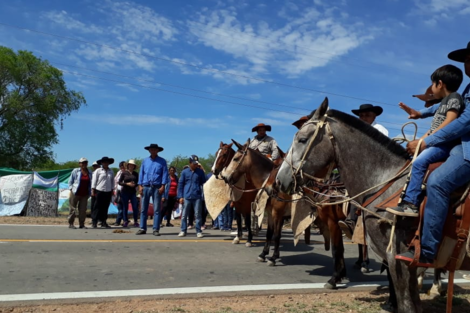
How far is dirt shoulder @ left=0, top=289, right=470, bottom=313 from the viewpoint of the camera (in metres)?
4.96

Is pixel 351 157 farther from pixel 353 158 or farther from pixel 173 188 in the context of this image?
pixel 173 188

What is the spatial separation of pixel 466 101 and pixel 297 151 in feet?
5.84

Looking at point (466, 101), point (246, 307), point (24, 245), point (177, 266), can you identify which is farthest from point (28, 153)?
point (466, 101)

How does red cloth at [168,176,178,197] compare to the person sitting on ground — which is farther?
red cloth at [168,176,178,197]

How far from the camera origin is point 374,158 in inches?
171

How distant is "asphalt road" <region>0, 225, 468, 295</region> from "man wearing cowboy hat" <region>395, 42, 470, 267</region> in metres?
3.50

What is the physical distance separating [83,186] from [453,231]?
1234 cm

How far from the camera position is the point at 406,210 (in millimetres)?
3646

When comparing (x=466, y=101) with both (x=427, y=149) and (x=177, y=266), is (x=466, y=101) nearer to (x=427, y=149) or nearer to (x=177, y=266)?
(x=427, y=149)

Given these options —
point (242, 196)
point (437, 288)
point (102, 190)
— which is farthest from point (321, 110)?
point (102, 190)

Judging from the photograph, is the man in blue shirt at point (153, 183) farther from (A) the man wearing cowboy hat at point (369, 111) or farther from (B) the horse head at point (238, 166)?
(A) the man wearing cowboy hat at point (369, 111)

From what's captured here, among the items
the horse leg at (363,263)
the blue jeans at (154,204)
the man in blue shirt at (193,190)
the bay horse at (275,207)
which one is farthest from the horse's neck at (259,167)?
the blue jeans at (154,204)

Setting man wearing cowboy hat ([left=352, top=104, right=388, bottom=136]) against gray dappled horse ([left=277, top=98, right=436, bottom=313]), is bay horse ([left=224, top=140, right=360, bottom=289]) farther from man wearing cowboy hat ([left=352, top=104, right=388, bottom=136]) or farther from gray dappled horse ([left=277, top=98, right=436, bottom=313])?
man wearing cowboy hat ([left=352, top=104, right=388, bottom=136])

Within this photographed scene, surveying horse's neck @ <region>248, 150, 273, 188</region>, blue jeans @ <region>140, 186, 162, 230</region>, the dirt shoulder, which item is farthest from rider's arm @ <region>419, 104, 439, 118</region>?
blue jeans @ <region>140, 186, 162, 230</region>
